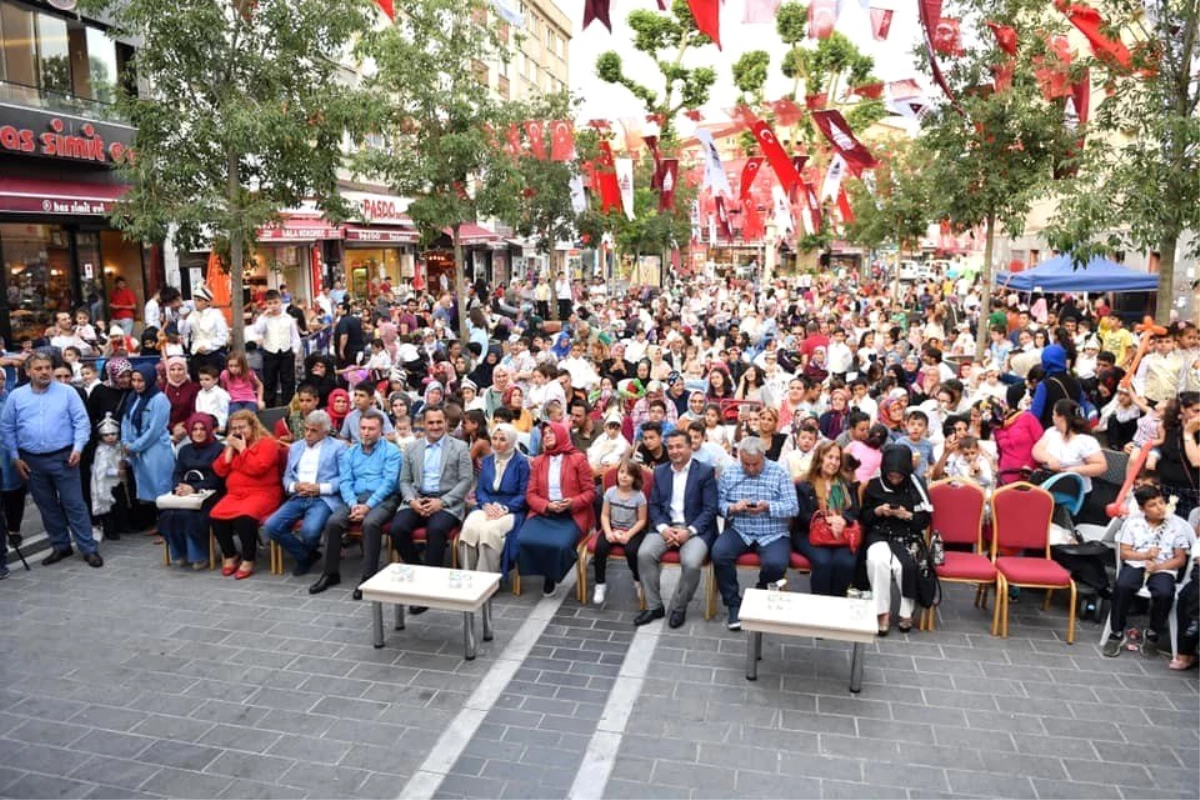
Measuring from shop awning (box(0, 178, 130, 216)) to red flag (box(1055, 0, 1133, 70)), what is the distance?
A: 45.1ft

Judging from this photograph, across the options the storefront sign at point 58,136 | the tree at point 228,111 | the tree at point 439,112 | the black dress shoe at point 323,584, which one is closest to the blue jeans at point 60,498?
the black dress shoe at point 323,584

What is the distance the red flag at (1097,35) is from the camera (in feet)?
33.0

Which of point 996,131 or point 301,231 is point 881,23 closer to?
point 996,131

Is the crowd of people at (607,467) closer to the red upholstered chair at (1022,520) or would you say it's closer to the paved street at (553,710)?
the red upholstered chair at (1022,520)

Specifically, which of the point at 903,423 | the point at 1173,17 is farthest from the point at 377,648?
the point at 1173,17

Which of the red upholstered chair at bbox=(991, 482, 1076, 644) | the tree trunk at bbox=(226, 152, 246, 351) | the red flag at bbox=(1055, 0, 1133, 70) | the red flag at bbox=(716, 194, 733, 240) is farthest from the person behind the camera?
the red flag at bbox=(716, 194, 733, 240)

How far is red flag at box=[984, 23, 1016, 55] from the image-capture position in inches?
486

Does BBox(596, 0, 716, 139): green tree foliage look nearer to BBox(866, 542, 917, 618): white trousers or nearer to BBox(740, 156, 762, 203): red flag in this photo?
BBox(740, 156, 762, 203): red flag

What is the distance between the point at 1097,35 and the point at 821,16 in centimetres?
428

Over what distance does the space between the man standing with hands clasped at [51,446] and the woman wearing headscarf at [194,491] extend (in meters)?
0.77

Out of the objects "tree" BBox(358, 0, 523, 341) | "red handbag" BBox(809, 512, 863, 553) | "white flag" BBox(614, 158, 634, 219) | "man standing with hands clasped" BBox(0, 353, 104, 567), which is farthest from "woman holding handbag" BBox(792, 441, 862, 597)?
"white flag" BBox(614, 158, 634, 219)

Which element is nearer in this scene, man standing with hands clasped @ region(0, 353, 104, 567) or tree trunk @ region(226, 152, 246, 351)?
man standing with hands clasped @ region(0, 353, 104, 567)

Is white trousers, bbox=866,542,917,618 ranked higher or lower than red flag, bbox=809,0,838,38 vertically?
lower

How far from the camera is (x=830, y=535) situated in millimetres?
6738
